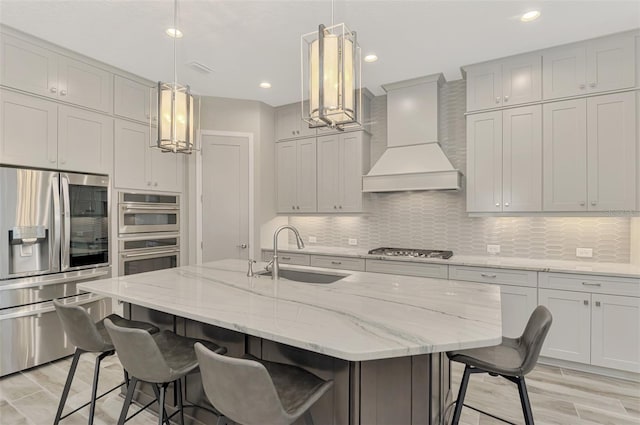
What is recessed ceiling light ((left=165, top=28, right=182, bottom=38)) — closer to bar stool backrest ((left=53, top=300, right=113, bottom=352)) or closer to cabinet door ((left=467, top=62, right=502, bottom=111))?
bar stool backrest ((left=53, top=300, right=113, bottom=352))

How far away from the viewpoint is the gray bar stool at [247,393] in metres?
1.18

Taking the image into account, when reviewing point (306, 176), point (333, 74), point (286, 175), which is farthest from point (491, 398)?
point (286, 175)

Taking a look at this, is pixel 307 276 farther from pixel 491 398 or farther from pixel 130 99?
pixel 130 99

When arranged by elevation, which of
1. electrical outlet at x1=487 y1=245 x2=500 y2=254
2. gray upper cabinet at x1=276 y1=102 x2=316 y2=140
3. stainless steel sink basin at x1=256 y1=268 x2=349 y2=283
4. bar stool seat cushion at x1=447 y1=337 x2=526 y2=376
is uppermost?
gray upper cabinet at x1=276 y1=102 x2=316 y2=140

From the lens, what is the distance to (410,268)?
3.56 metres

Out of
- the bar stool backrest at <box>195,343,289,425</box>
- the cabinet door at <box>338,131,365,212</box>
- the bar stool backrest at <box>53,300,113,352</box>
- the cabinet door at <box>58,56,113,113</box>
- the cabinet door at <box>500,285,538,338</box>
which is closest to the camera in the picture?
the bar stool backrest at <box>195,343,289,425</box>

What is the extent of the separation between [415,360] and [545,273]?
2.04 meters

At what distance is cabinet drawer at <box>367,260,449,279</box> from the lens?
3.41 meters

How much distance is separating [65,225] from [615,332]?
4847 mm

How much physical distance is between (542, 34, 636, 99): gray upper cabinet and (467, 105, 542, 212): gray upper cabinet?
10.5 inches

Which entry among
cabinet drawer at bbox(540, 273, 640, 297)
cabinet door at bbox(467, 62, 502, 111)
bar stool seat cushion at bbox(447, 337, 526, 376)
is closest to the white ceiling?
cabinet door at bbox(467, 62, 502, 111)

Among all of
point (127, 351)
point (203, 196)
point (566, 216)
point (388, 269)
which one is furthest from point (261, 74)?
point (566, 216)

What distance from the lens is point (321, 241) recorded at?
16.0ft

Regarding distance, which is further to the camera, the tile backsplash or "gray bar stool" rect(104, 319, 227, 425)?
the tile backsplash
